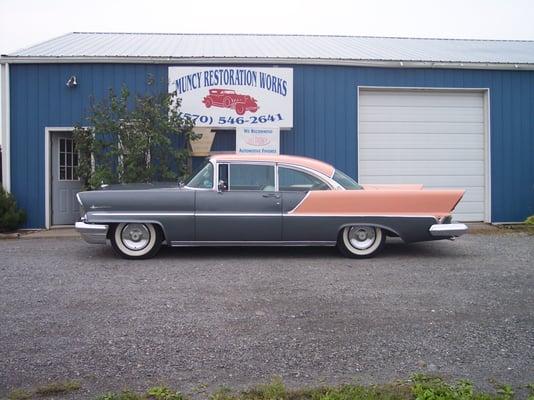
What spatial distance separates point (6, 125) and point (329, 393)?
1050cm

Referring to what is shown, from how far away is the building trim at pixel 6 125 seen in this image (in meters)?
12.0

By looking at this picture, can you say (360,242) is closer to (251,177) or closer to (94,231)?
(251,177)

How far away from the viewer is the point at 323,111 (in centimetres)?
1252

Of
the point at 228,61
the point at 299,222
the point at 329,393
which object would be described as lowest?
the point at 329,393

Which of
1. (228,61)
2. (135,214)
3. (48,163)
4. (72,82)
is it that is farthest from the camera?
(48,163)

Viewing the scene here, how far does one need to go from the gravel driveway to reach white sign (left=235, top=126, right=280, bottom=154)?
340 centimetres

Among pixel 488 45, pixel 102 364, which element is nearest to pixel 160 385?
pixel 102 364

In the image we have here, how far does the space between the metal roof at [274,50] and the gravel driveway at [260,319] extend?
5.09m

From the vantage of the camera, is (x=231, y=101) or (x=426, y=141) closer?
(x=231, y=101)

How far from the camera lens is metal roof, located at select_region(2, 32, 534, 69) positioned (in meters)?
12.2

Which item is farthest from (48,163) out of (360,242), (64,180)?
(360,242)

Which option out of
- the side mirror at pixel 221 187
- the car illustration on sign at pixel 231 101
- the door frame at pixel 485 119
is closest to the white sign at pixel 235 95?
the car illustration on sign at pixel 231 101

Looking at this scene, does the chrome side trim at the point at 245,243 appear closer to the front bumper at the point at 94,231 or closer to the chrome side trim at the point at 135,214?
the chrome side trim at the point at 135,214

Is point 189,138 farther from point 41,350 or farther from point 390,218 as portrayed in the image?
point 41,350
